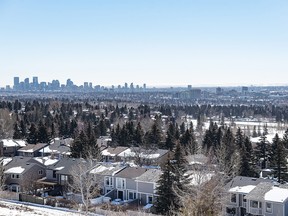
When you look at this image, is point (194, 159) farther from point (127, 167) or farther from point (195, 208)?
point (195, 208)

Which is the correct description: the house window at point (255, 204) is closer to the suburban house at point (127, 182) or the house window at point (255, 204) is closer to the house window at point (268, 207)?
the house window at point (268, 207)

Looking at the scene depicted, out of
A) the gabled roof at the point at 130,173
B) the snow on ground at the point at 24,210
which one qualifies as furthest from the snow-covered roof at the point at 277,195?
the snow on ground at the point at 24,210

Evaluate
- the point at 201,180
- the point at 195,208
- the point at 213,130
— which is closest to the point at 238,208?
the point at 201,180

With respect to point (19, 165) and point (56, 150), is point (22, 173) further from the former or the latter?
point (56, 150)

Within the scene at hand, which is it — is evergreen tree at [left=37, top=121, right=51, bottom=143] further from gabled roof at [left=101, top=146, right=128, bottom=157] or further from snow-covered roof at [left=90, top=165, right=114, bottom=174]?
snow-covered roof at [left=90, top=165, right=114, bottom=174]

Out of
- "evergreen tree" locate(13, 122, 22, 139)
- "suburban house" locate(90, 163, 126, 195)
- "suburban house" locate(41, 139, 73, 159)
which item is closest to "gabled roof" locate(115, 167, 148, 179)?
"suburban house" locate(90, 163, 126, 195)

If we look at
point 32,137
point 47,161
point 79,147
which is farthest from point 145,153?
point 32,137
